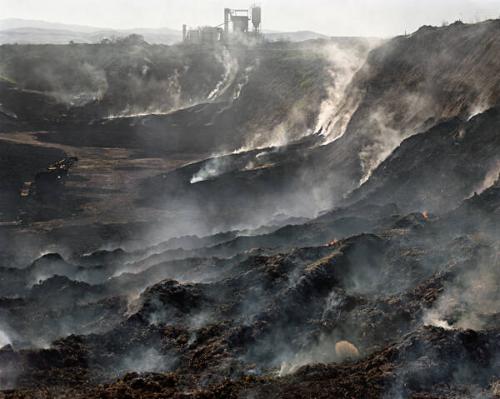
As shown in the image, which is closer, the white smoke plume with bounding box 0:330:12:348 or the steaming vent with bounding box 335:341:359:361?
the steaming vent with bounding box 335:341:359:361

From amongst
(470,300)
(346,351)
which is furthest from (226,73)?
(346,351)

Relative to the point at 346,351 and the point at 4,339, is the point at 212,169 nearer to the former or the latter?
the point at 4,339

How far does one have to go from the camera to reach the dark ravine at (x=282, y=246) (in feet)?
48.8

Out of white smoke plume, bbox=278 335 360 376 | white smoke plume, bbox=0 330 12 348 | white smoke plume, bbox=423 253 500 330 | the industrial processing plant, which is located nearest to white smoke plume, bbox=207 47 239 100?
the industrial processing plant

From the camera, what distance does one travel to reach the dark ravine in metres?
14.9

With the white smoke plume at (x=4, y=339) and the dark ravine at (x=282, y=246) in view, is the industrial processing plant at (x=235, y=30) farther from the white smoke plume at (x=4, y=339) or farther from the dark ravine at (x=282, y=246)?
the white smoke plume at (x=4, y=339)

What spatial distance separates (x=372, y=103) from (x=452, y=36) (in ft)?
23.7

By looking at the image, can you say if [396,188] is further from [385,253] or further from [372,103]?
[372,103]

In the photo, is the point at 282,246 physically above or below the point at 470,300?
below

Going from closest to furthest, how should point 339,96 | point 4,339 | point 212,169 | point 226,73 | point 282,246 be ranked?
point 4,339 < point 282,246 < point 212,169 < point 339,96 < point 226,73

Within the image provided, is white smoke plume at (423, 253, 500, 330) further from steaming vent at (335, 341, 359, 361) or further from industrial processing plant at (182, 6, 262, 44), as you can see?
industrial processing plant at (182, 6, 262, 44)

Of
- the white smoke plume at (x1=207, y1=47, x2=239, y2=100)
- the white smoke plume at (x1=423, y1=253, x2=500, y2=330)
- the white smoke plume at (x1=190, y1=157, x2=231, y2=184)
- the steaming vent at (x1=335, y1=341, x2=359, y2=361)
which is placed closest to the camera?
the steaming vent at (x1=335, y1=341, x2=359, y2=361)

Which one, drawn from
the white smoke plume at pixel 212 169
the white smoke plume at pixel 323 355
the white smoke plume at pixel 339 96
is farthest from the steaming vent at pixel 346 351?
the white smoke plume at pixel 339 96

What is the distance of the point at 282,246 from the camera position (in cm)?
2541
